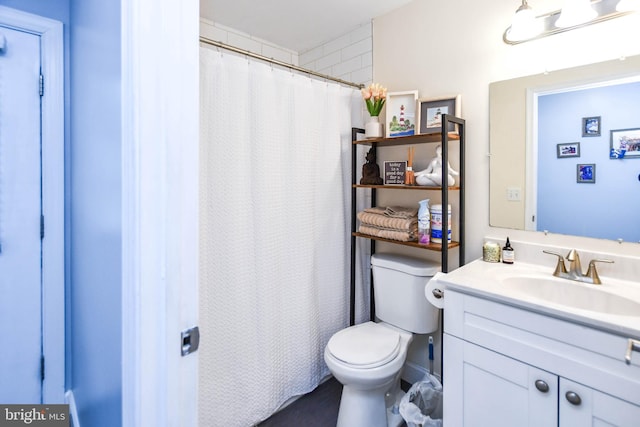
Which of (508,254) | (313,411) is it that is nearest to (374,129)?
(508,254)

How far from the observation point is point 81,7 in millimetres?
1338

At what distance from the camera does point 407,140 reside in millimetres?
1854

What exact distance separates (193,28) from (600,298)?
1.59 meters

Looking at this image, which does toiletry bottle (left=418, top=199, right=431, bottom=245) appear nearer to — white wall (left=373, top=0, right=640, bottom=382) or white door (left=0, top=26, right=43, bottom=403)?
white wall (left=373, top=0, right=640, bottom=382)

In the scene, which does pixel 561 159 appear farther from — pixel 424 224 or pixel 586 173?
pixel 424 224

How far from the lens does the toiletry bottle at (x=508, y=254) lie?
1.53m

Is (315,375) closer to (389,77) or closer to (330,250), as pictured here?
(330,250)

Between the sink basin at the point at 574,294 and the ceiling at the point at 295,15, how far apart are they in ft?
5.56

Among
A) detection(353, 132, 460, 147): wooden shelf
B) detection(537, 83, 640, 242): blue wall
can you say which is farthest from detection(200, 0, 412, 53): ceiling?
detection(537, 83, 640, 242): blue wall

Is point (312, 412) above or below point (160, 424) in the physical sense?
below

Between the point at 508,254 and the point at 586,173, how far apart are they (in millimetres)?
463

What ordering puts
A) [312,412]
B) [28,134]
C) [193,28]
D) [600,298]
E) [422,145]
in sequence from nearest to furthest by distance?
[193,28], [600,298], [28,134], [312,412], [422,145]

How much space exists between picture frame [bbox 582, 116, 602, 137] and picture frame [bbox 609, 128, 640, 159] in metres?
0.05

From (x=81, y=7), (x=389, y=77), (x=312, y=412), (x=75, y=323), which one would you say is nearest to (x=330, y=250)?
(x=312, y=412)
